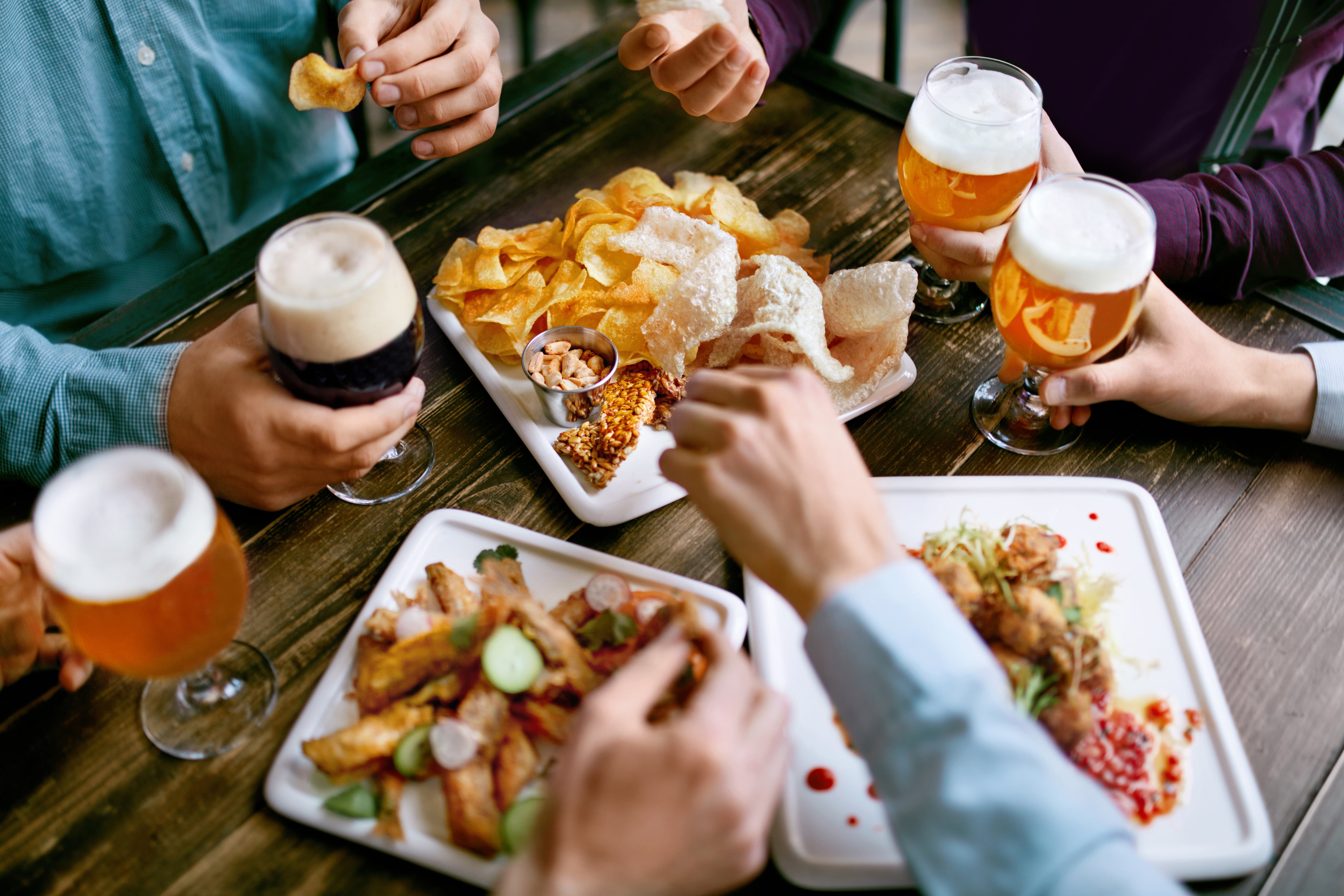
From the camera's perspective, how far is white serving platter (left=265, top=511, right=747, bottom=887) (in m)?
1.06

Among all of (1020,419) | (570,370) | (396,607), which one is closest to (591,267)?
(570,370)

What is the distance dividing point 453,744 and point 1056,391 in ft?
3.29

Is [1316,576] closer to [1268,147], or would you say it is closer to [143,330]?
[1268,147]

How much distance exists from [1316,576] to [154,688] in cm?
169

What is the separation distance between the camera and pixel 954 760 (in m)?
0.90

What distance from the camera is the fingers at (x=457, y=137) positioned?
173 centimetres

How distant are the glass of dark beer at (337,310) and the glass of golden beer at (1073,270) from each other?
2.82 feet

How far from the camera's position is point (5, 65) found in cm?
163

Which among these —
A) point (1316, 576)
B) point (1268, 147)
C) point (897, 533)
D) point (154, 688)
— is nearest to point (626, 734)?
point (897, 533)

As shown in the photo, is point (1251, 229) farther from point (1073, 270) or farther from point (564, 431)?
point (564, 431)

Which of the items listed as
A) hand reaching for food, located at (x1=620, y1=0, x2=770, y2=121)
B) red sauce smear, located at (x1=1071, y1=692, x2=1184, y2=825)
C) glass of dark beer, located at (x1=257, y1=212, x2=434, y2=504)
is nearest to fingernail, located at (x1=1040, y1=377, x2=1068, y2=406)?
red sauce smear, located at (x1=1071, y1=692, x2=1184, y2=825)

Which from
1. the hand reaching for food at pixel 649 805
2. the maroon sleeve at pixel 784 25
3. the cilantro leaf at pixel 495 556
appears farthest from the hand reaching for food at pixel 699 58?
the hand reaching for food at pixel 649 805

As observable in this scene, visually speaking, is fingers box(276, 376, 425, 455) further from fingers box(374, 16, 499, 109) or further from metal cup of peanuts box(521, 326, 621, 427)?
fingers box(374, 16, 499, 109)

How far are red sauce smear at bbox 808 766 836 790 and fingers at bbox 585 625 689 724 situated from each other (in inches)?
10.1
